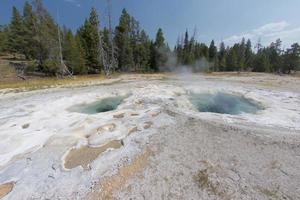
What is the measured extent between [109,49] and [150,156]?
2710cm

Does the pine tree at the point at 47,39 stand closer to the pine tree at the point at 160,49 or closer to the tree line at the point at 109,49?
the tree line at the point at 109,49

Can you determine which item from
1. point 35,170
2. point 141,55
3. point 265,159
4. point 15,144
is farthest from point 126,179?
point 141,55

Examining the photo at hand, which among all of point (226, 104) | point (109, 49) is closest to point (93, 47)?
point (109, 49)

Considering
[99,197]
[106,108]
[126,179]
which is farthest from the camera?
[106,108]

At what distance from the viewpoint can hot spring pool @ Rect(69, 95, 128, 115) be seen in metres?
9.24

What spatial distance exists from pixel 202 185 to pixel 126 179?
5.15 feet

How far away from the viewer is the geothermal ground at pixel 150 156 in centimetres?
346

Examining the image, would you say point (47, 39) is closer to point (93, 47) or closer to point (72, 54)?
point (72, 54)

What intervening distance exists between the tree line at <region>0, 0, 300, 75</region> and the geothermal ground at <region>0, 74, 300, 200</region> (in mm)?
19299

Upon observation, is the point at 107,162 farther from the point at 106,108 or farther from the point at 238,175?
the point at 106,108

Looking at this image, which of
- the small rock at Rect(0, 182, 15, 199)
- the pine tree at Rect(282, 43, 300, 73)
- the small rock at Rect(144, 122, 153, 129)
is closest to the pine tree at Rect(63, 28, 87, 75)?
the small rock at Rect(144, 122, 153, 129)

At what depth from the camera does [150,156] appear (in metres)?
4.59

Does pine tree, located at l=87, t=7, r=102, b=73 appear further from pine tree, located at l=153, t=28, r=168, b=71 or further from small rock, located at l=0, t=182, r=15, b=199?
small rock, located at l=0, t=182, r=15, b=199

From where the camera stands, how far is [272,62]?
4584cm
